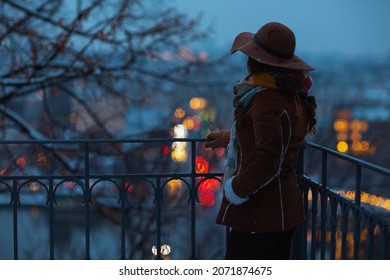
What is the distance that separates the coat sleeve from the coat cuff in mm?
50

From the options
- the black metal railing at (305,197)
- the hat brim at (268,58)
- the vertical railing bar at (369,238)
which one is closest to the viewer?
the hat brim at (268,58)

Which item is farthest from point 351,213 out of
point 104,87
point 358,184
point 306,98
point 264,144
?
point 104,87

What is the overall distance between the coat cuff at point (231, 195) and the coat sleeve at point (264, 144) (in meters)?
0.05

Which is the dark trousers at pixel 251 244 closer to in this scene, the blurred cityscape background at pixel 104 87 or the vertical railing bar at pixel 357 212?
the vertical railing bar at pixel 357 212

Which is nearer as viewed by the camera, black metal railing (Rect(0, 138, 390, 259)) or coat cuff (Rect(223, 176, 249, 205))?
coat cuff (Rect(223, 176, 249, 205))

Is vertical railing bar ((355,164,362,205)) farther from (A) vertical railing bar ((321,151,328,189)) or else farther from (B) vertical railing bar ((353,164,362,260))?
(A) vertical railing bar ((321,151,328,189))

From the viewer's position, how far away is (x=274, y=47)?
110 inches

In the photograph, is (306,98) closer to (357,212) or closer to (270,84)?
(270,84)

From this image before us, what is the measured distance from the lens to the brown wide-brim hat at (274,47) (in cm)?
279

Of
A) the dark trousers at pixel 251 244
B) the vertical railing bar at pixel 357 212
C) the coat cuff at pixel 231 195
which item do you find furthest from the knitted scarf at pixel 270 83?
the dark trousers at pixel 251 244

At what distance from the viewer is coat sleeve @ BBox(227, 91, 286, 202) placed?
2663 mm

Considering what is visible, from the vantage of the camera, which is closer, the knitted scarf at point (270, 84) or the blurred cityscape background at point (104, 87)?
the knitted scarf at point (270, 84)

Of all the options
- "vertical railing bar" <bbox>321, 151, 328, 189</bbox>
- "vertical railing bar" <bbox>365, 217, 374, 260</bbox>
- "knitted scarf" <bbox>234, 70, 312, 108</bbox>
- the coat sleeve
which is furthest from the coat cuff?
"vertical railing bar" <bbox>321, 151, 328, 189</bbox>

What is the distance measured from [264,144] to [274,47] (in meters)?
0.48
